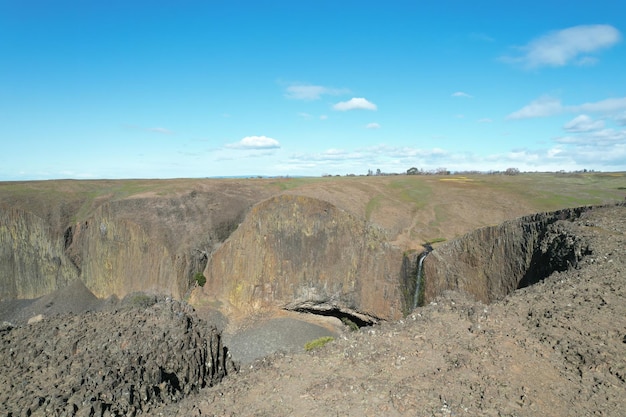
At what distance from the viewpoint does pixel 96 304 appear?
154ft

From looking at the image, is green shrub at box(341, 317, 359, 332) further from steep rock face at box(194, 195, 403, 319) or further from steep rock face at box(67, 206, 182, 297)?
steep rock face at box(67, 206, 182, 297)

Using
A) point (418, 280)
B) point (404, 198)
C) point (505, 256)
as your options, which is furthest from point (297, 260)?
point (404, 198)

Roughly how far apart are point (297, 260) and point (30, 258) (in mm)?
38681

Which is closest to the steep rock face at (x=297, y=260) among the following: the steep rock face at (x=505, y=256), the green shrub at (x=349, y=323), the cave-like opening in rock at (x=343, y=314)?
the cave-like opening in rock at (x=343, y=314)

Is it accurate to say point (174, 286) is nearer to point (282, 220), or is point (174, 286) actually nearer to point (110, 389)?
point (282, 220)

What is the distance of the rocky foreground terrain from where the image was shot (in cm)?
840

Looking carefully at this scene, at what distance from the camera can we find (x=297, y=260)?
40.6 metres

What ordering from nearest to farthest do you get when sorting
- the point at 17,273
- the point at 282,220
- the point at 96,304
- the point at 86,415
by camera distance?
1. the point at 86,415
2. the point at 282,220
3. the point at 96,304
4. the point at 17,273

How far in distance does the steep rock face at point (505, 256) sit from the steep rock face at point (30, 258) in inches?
1910

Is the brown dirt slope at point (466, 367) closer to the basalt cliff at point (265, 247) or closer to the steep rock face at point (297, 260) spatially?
the basalt cliff at point (265, 247)

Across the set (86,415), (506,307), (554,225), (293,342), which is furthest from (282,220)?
(86,415)

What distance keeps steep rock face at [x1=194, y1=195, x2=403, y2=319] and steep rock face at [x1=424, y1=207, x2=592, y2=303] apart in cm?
819

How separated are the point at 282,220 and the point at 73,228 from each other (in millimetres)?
33329

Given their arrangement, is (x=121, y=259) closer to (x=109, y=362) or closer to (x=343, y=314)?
(x=343, y=314)
